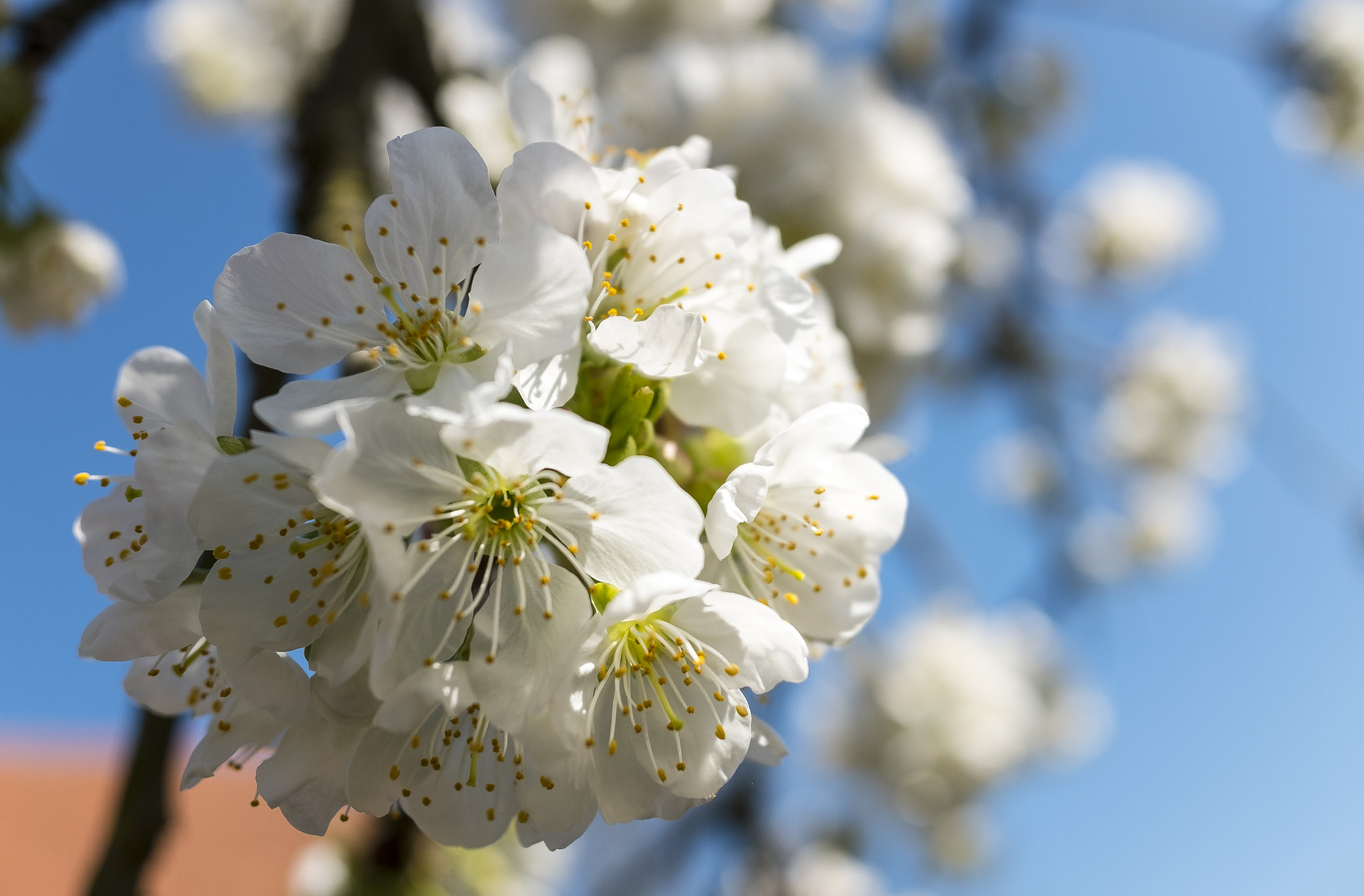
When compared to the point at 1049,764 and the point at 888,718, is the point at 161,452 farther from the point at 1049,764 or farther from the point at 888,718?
the point at 1049,764

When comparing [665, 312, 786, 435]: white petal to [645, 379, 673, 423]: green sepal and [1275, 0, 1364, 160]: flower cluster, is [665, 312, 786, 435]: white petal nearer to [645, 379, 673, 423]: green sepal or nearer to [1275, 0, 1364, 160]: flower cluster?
[645, 379, 673, 423]: green sepal

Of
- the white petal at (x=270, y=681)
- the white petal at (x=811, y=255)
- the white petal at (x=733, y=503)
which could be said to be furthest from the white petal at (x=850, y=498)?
the white petal at (x=270, y=681)

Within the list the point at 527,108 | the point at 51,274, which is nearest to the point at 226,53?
the point at 51,274

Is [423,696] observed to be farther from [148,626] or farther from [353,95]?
[353,95]

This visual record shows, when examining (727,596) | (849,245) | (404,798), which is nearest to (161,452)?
(404,798)

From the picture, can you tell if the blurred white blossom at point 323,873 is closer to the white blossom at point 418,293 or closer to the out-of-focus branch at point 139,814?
the out-of-focus branch at point 139,814
